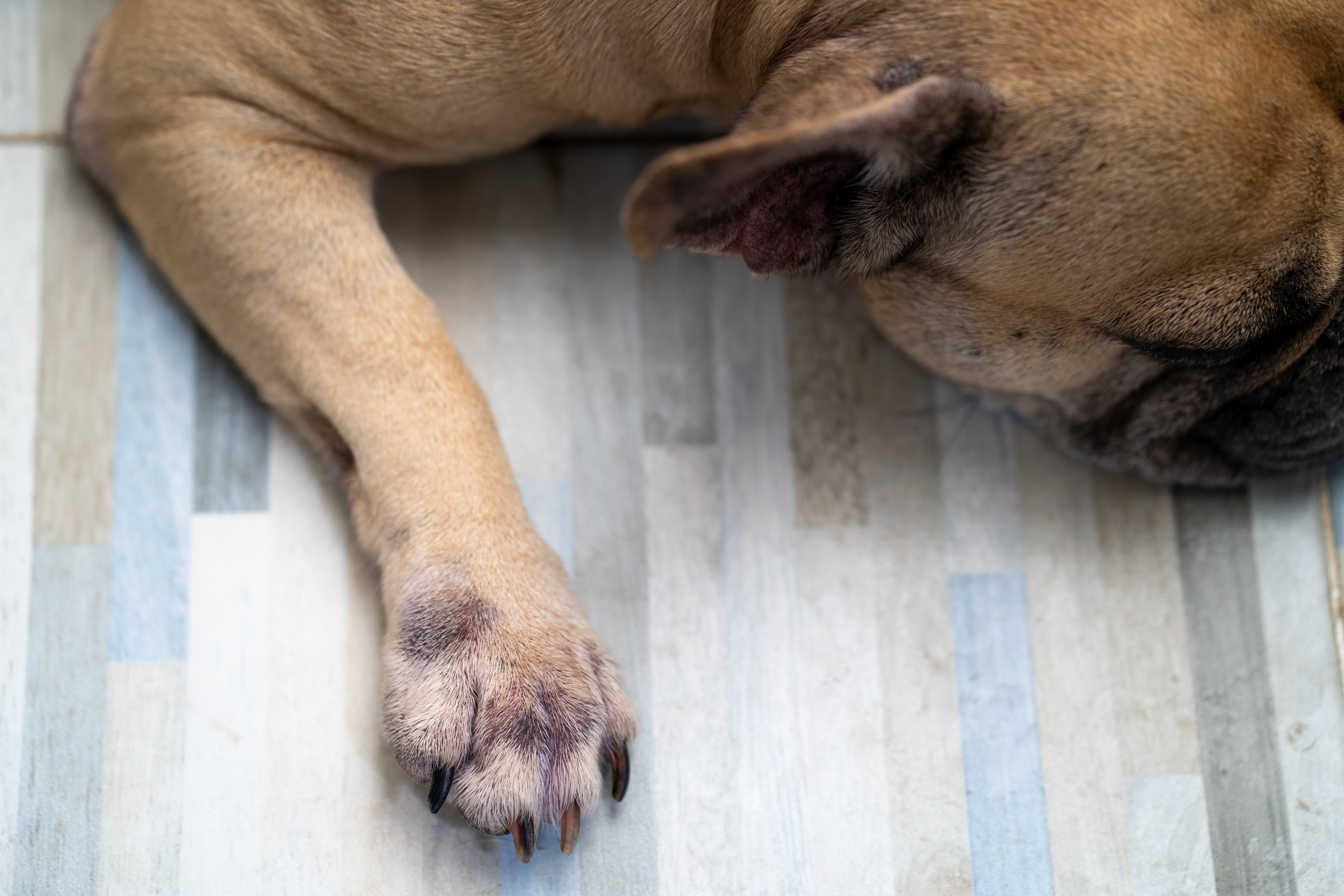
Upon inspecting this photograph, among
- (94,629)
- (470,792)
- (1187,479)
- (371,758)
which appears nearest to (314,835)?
(371,758)

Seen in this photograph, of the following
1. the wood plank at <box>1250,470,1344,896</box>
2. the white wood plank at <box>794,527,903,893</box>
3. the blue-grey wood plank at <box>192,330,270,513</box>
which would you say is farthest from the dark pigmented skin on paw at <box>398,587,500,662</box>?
the wood plank at <box>1250,470,1344,896</box>

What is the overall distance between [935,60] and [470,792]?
1147mm

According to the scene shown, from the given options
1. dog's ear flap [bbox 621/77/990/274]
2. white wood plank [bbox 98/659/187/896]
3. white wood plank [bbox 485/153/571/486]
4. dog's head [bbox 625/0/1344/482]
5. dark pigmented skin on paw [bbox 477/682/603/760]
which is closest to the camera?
dog's ear flap [bbox 621/77/990/274]

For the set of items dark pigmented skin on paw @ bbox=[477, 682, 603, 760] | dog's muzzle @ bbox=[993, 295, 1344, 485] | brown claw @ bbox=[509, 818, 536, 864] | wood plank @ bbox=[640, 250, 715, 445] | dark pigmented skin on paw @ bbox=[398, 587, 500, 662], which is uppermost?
wood plank @ bbox=[640, 250, 715, 445]

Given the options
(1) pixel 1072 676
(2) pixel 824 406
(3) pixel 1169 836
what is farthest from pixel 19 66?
(3) pixel 1169 836

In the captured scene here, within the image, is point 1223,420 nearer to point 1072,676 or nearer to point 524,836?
point 1072,676

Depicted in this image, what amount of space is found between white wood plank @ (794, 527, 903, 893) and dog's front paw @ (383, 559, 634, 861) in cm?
37

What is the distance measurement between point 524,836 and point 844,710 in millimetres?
582

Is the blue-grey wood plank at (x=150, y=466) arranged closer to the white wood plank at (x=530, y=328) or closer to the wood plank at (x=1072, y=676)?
the white wood plank at (x=530, y=328)

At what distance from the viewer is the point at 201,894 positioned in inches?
57.5

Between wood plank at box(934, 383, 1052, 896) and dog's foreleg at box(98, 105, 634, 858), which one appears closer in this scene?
dog's foreleg at box(98, 105, 634, 858)

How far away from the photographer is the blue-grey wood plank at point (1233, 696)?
1.58 metres

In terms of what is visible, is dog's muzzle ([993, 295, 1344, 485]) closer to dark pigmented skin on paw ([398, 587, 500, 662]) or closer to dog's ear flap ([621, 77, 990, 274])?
dog's ear flap ([621, 77, 990, 274])

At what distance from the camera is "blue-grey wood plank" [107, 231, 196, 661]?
5.13 ft
